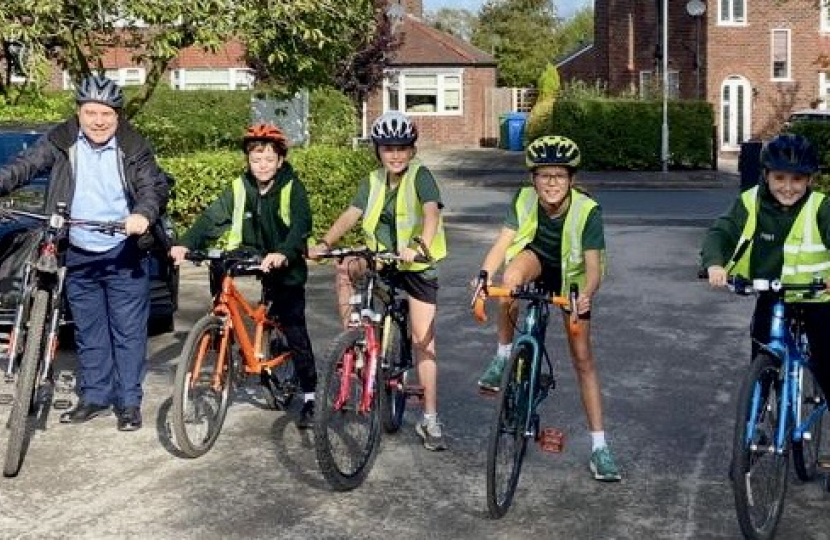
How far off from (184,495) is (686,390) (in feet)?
12.0

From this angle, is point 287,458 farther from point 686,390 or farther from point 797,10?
point 797,10

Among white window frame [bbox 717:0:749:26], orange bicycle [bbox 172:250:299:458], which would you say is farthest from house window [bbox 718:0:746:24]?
orange bicycle [bbox 172:250:299:458]

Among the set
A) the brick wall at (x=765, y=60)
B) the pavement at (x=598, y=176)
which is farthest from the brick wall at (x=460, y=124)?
the brick wall at (x=765, y=60)

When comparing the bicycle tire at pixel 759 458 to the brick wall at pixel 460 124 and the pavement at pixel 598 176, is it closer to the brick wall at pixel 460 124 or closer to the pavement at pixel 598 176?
the pavement at pixel 598 176

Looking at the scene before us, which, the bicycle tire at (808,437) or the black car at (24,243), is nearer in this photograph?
the bicycle tire at (808,437)

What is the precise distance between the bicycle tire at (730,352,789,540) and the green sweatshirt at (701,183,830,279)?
562 mm

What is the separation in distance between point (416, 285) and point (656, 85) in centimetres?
3510

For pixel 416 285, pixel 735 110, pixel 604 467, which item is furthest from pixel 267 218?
pixel 735 110

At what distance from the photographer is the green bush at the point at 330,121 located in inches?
766

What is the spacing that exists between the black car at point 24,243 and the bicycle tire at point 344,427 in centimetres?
178

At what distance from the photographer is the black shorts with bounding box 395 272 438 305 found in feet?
23.2

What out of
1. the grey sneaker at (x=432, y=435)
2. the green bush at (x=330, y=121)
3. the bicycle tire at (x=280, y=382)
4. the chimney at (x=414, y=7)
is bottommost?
the grey sneaker at (x=432, y=435)

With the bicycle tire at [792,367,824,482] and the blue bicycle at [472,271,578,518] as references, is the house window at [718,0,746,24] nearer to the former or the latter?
the bicycle tire at [792,367,824,482]

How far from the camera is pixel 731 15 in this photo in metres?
41.8
